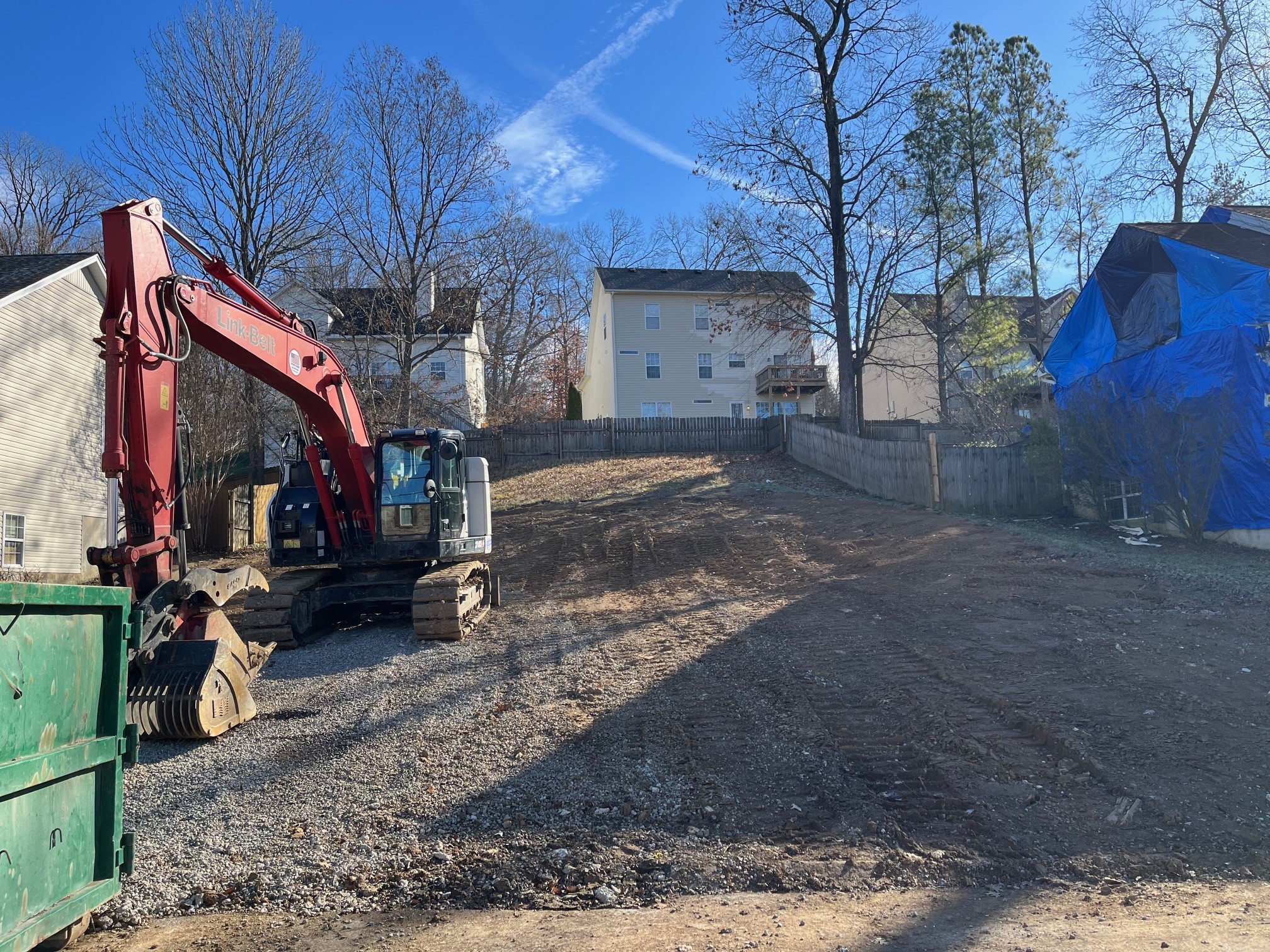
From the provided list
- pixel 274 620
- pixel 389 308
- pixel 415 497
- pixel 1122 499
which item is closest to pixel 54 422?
pixel 389 308

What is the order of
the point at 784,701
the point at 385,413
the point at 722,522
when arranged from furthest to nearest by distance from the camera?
the point at 385,413, the point at 722,522, the point at 784,701

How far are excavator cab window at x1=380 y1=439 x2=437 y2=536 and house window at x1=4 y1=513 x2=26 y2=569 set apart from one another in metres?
10.2

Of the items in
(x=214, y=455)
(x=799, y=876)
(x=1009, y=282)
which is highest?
(x=1009, y=282)

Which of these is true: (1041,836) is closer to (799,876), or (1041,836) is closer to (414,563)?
(799,876)

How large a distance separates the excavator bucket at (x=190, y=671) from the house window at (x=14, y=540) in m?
12.4

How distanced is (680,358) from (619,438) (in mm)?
9847

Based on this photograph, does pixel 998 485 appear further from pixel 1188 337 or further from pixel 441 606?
pixel 441 606

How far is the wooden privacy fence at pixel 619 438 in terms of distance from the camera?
29.0 meters

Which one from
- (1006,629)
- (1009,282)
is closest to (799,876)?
(1006,629)

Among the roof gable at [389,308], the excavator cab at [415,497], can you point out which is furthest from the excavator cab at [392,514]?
the roof gable at [389,308]

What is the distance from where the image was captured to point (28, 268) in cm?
1802

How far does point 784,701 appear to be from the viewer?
7109 millimetres

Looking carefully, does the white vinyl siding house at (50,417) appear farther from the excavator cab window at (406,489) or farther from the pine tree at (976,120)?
the pine tree at (976,120)

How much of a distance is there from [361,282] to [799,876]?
24383 mm
